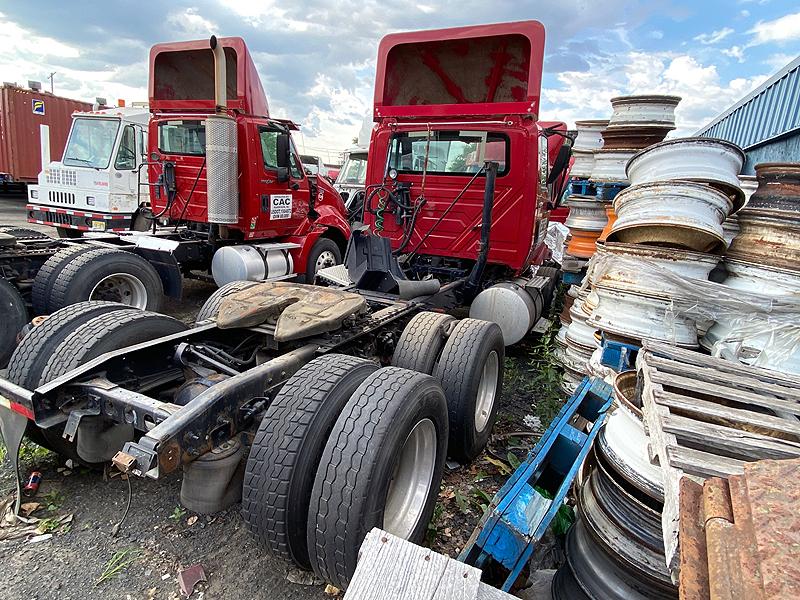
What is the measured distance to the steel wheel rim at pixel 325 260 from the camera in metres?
7.98

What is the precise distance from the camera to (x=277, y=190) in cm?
723

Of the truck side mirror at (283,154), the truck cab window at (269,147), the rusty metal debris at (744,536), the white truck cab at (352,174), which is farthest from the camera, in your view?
the white truck cab at (352,174)

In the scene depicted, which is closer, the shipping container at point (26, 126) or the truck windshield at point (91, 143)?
the truck windshield at point (91, 143)

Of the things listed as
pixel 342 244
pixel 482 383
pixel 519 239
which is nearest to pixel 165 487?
pixel 482 383

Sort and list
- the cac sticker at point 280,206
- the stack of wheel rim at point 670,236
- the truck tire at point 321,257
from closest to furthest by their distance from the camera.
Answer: the stack of wheel rim at point 670,236 → the cac sticker at point 280,206 → the truck tire at point 321,257

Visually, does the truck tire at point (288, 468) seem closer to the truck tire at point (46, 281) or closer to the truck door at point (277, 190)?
the truck tire at point (46, 281)

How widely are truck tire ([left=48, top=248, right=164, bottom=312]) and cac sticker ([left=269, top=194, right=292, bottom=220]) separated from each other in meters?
2.17

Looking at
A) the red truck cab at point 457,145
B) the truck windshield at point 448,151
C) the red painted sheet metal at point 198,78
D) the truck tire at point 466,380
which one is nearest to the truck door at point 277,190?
the red painted sheet metal at point 198,78

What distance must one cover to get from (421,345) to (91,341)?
1937 mm

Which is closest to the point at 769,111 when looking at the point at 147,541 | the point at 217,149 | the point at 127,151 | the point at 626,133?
the point at 626,133

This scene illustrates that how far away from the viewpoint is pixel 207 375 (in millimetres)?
2766

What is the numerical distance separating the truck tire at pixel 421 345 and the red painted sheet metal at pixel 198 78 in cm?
483

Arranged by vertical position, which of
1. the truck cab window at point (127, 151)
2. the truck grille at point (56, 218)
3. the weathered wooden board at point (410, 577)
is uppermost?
the truck cab window at point (127, 151)

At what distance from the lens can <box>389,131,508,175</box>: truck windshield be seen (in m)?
5.26
